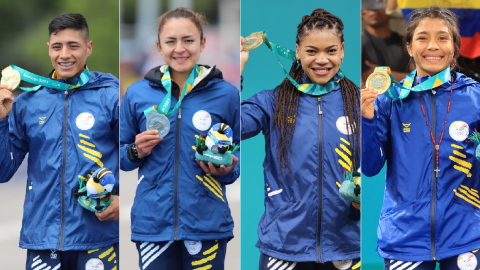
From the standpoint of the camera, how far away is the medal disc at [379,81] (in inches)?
105

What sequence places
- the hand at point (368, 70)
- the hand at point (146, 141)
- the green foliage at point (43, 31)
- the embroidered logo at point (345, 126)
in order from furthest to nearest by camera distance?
the green foliage at point (43, 31) → the hand at point (368, 70) → the embroidered logo at point (345, 126) → the hand at point (146, 141)

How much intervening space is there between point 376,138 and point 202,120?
869mm

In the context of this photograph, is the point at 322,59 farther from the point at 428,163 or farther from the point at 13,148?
the point at 13,148

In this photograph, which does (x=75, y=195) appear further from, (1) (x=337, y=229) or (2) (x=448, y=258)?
(2) (x=448, y=258)

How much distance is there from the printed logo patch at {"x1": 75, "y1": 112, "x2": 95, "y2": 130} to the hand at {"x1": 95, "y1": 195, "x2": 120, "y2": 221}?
41 cm

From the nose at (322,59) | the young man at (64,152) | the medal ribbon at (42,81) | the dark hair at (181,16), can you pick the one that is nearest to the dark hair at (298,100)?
the nose at (322,59)

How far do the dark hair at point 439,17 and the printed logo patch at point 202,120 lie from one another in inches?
45.2

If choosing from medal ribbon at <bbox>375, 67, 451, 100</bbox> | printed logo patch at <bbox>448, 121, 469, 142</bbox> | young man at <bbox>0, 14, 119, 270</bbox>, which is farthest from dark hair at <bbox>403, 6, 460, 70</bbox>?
young man at <bbox>0, 14, 119, 270</bbox>

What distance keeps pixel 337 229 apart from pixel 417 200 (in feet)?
1.38

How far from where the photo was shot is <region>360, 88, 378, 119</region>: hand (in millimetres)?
2611

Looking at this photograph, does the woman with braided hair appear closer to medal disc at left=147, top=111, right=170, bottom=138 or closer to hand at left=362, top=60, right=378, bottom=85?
hand at left=362, top=60, right=378, bottom=85

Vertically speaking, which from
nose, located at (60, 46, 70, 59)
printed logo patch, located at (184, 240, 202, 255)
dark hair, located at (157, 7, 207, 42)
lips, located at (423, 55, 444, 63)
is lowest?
printed logo patch, located at (184, 240, 202, 255)

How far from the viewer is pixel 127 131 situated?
2674 millimetres

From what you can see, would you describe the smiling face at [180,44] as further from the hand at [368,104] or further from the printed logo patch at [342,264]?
the printed logo patch at [342,264]
